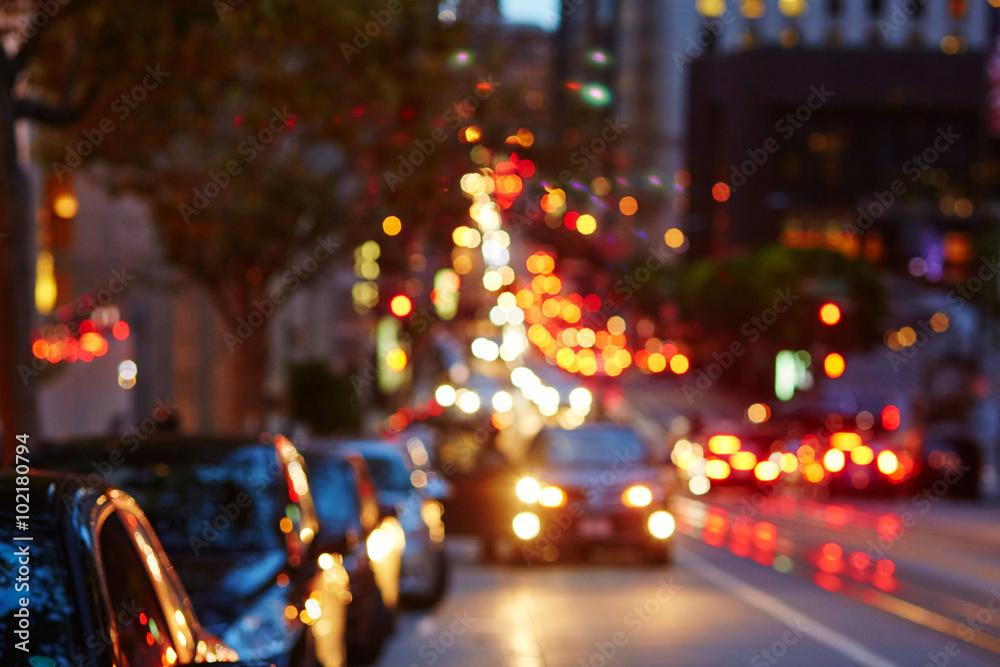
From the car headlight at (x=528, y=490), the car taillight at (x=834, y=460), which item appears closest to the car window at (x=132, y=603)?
the car headlight at (x=528, y=490)

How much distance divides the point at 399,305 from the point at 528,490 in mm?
26299

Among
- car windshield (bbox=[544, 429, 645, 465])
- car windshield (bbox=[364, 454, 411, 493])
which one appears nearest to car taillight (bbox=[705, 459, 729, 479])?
car windshield (bbox=[544, 429, 645, 465])

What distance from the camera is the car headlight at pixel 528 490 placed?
21.0m

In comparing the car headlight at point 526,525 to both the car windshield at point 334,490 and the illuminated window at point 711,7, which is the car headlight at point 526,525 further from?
the illuminated window at point 711,7

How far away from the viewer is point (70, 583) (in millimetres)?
4234

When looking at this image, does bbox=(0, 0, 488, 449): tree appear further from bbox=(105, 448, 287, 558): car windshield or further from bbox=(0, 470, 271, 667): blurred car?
bbox=(0, 470, 271, 667): blurred car

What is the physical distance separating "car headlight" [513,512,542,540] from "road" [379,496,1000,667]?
0.43 metres

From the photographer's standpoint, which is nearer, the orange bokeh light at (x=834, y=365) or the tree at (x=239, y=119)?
the tree at (x=239, y=119)

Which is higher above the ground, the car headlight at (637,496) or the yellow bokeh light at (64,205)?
the yellow bokeh light at (64,205)

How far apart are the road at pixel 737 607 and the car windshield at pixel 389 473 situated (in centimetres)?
116

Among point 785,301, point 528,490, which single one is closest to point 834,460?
point 528,490

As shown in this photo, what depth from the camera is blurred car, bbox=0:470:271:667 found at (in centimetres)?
415

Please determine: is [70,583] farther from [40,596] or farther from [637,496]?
[637,496]

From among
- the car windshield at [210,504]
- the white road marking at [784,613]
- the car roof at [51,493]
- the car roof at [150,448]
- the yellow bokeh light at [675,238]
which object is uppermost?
the yellow bokeh light at [675,238]
